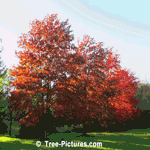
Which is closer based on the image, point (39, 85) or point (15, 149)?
point (15, 149)

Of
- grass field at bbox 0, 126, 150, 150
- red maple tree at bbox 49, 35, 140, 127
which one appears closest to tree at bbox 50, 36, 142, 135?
red maple tree at bbox 49, 35, 140, 127

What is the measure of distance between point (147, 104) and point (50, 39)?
5756 centimetres

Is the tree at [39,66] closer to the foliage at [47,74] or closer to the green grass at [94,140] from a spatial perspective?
the foliage at [47,74]

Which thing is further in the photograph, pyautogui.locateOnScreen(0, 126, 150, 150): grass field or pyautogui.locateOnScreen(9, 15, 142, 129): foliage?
pyautogui.locateOnScreen(9, 15, 142, 129): foliage

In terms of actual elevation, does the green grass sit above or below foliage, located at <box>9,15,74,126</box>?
below

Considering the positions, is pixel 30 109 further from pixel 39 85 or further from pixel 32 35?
pixel 32 35

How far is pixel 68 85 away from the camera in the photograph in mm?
18938

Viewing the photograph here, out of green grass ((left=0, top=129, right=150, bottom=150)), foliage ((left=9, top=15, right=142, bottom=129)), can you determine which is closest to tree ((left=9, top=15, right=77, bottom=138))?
foliage ((left=9, top=15, right=142, bottom=129))

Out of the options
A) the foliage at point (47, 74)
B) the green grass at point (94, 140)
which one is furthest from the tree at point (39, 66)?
the green grass at point (94, 140)

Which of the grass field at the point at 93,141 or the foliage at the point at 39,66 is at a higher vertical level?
the foliage at the point at 39,66

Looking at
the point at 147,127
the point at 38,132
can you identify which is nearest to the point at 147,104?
the point at 147,127

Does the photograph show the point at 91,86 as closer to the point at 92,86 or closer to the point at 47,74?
the point at 92,86

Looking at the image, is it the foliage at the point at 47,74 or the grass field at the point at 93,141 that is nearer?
the grass field at the point at 93,141

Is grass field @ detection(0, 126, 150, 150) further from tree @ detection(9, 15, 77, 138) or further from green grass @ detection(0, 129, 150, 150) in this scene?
tree @ detection(9, 15, 77, 138)
